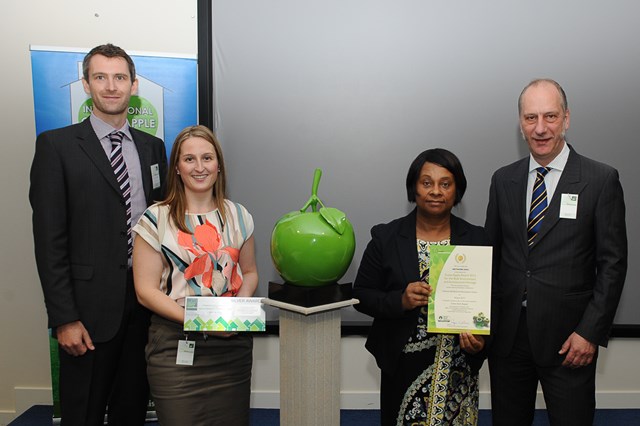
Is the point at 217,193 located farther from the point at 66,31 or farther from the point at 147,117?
the point at 66,31

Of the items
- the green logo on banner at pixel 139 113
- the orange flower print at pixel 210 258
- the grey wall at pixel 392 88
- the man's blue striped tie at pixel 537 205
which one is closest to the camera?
the orange flower print at pixel 210 258

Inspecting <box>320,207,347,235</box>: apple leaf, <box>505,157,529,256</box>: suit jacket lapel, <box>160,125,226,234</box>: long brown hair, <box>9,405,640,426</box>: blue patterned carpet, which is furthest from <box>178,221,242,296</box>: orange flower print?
<box>9,405,640,426</box>: blue patterned carpet

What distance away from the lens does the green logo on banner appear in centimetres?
304

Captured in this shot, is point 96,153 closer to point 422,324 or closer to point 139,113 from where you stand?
point 139,113

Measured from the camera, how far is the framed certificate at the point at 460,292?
186cm

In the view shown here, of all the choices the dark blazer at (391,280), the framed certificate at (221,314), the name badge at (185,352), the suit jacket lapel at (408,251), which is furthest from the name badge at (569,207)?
the name badge at (185,352)

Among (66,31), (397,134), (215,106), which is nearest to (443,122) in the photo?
(397,134)

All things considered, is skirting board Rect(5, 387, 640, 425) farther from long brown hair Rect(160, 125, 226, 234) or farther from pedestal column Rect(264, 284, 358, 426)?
long brown hair Rect(160, 125, 226, 234)

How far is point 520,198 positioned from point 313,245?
0.94 metres

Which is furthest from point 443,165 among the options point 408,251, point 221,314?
point 221,314

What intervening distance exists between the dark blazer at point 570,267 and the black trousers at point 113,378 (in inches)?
58.7

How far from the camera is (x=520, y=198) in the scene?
213 centimetres

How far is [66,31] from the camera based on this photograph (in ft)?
10.5

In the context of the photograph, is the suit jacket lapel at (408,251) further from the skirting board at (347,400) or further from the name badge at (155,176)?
the skirting board at (347,400)
